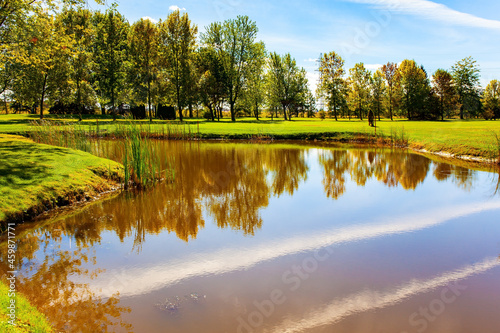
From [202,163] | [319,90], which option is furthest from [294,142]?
[319,90]

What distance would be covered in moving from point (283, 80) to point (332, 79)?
9.66 metres

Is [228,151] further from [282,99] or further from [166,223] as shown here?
[282,99]

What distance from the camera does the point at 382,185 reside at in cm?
1341

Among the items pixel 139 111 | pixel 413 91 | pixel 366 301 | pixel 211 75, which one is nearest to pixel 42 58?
pixel 366 301

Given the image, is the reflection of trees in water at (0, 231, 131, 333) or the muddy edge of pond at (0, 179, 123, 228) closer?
the reflection of trees in water at (0, 231, 131, 333)

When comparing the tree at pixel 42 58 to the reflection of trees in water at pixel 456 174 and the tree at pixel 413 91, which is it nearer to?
the reflection of trees in water at pixel 456 174

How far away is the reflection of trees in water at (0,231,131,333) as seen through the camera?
4.53 meters

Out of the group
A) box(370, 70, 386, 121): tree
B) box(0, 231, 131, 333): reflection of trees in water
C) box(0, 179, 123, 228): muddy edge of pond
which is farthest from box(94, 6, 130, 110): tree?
box(0, 231, 131, 333): reflection of trees in water

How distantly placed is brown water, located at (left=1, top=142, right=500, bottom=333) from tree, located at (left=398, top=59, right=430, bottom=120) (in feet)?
176

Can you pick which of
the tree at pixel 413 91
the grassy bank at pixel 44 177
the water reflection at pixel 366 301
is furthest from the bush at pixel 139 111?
the water reflection at pixel 366 301

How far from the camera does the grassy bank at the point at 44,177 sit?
856cm

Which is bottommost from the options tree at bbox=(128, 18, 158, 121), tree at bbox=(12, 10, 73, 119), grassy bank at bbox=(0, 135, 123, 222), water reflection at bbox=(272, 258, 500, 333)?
water reflection at bbox=(272, 258, 500, 333)

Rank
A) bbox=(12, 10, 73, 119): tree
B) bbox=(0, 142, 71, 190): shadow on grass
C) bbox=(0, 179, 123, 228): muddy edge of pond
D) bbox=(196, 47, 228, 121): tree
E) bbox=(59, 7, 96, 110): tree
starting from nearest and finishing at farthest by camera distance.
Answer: bbox=(0, 179, 123, 228): muddy edge of pond
bbox=(0, 142, 71, 190): shadow on grass
bbox=(12, 10, 73, 119): tree
bbox=(59, 7, 96, 110): tree
bbox=(196, 47, 228, 121): tree

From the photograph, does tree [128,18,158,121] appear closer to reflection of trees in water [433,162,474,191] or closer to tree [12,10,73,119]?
tree [12,10,73,119]
